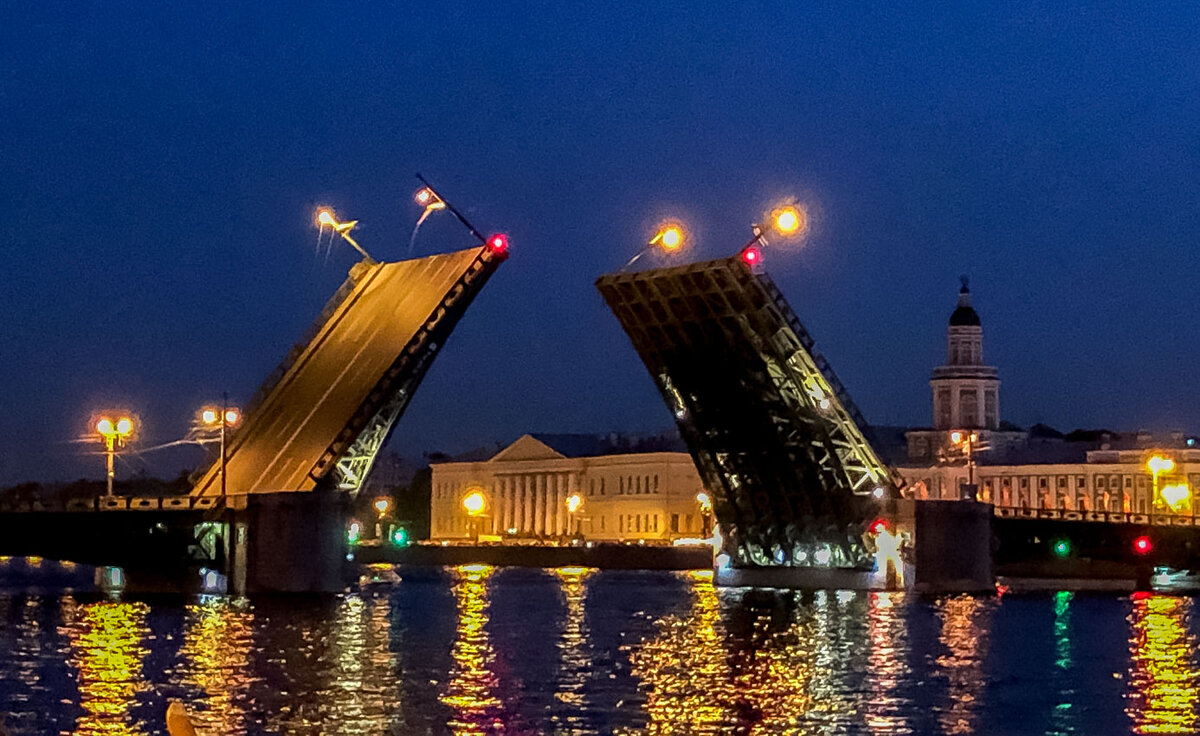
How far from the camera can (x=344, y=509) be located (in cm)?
5056

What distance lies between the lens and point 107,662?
31469 mm

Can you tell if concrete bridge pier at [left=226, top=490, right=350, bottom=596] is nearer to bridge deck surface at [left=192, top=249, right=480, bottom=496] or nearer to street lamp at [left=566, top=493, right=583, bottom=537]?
bridge deck surface at [left=192, top=249, right=480, bottom=496]

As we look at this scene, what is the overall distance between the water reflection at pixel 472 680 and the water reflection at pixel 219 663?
2.36m

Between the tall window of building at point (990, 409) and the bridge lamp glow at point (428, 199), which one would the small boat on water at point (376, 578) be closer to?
the bridge lamp glow at point (428, 199)

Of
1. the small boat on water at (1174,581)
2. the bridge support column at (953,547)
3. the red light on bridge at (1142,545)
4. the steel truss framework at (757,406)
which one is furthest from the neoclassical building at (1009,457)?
the steel truss framework at (757,406)

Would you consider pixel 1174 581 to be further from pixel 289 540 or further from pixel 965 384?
pixel 965 384

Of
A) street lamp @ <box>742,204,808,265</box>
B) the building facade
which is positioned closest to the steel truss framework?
street lamp @ <box>742,204,808,265</box>

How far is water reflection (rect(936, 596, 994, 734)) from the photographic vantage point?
24984 millimetres

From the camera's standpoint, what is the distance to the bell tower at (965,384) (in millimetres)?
129000

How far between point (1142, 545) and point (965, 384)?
6378 centimetres

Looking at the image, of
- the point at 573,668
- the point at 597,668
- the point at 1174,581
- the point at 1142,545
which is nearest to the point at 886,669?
the point at 597,668

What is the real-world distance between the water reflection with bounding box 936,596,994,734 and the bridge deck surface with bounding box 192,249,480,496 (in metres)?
13.2

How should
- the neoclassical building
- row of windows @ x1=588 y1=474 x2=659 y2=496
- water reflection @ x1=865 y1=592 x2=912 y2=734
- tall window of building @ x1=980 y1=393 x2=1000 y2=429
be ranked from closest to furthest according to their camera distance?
1. water reflection @ x1=865 y1=592 x2=912 y2=734
2. the neoclassical building
3. row of windows @ x1=588 y1=474 x2=659 y2=496
4. tall window of building @ x1=980 y1=393 x2=1000 y2=429

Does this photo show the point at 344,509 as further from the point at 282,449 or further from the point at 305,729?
the point at 305,729
